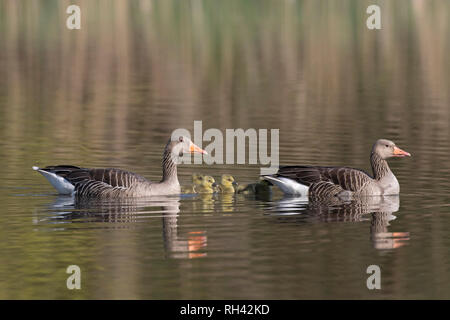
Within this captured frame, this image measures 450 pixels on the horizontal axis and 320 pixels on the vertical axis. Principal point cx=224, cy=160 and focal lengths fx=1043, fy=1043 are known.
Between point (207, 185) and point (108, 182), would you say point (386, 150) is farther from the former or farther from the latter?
point (108, 182)

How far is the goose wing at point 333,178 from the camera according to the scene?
69.7 ft

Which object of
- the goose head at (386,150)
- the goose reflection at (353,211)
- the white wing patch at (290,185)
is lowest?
the goose reflection at (353,211)

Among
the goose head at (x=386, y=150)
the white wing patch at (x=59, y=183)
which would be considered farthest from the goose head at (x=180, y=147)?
the goose head at (x=386, y=150)

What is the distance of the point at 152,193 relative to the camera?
69.1ft

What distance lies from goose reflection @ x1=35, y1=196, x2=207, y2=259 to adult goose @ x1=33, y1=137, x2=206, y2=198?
7.2 inches

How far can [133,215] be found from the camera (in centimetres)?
1905

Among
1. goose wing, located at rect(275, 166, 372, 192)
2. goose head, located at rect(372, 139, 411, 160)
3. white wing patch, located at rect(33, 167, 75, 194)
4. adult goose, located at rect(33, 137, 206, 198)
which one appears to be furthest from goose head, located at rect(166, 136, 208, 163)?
goose head, located at rect(372, 139, 411, 160)

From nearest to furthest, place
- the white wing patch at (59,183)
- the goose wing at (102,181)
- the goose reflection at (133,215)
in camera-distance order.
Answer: the goose reflection at (133,215)
the goose wing at (102,181)
the white wing patch at (59,183)

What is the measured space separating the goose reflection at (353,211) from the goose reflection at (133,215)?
2.10m

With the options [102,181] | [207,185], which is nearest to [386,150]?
[207,185]

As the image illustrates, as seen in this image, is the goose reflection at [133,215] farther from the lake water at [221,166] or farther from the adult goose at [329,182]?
the adult goose at [329,182]

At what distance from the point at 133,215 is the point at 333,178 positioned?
14.9 feet

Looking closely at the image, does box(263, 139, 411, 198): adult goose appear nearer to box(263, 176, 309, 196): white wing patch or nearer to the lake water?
box(263, 176, 309, 196): white wing patch
